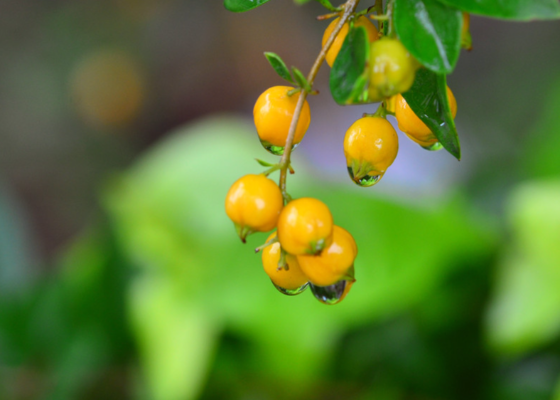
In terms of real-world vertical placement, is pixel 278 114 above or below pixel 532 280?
above

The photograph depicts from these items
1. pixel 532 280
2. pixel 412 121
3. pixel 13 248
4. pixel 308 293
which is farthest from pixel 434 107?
pixel 13 248

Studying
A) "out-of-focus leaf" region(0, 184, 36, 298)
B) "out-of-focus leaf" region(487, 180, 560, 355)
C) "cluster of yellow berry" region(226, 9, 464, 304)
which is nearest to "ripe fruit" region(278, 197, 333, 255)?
"cluster of yellow berry" region(226, 9, 464, 304)

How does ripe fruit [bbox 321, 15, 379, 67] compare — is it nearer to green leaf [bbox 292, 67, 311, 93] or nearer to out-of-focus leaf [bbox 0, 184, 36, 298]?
green leaf [bbox 292, 67, 311, 93]

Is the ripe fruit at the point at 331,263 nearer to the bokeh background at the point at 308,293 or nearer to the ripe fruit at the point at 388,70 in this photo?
the ripe fruit at the point at 388,70

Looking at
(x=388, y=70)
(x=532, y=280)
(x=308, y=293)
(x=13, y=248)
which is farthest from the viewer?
(x=13, y=248)

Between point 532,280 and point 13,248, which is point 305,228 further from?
point 13,248
